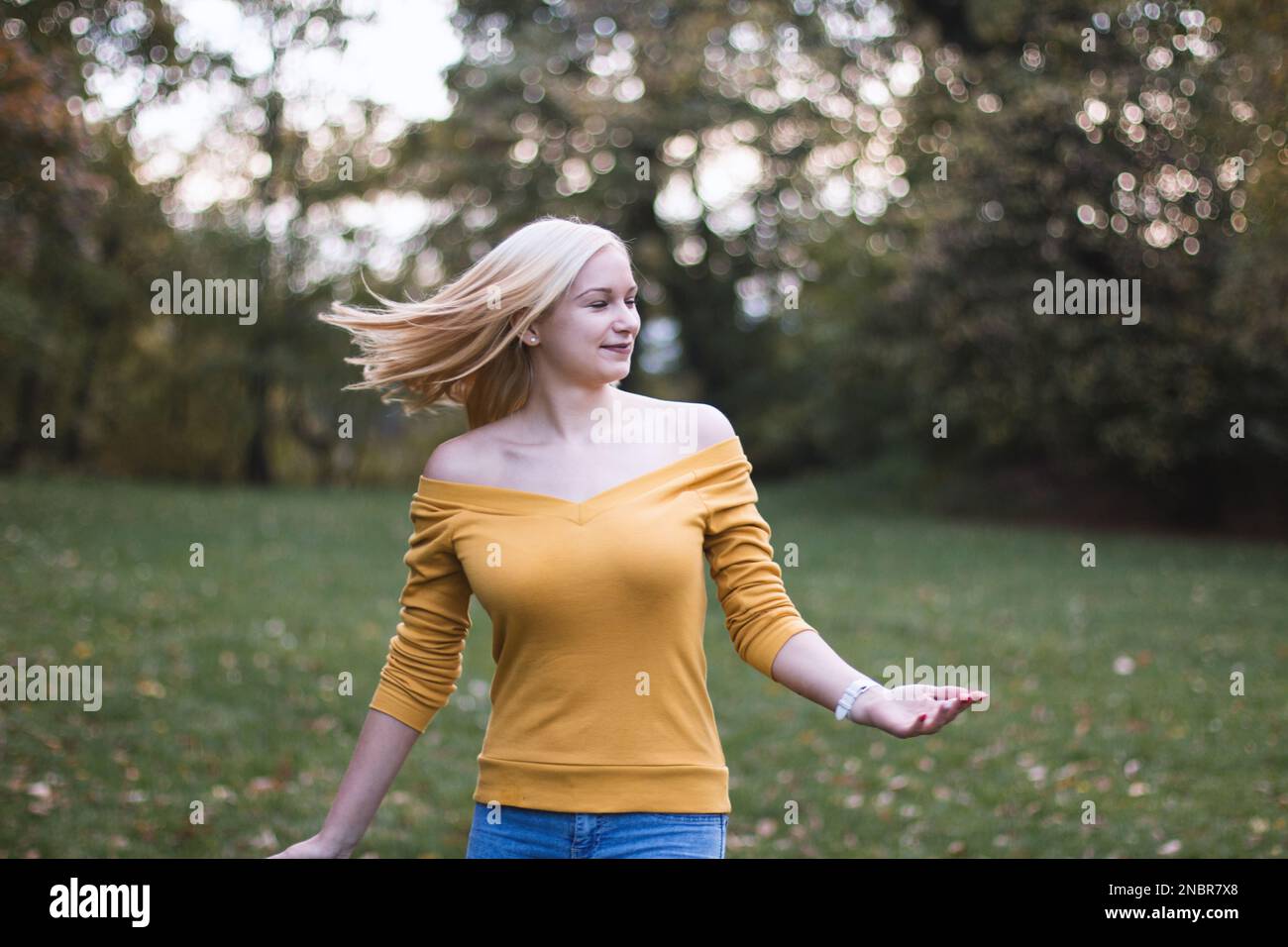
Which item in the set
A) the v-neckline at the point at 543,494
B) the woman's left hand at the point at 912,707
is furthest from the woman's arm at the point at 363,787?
the woman's left hand at the point at 912,707

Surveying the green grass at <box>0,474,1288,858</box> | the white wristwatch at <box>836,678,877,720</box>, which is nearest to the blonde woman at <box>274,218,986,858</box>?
the white wristwatch at <box>836,678,877,720</box>

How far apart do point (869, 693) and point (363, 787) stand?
118 cm

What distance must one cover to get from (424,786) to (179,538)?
9.44 metres

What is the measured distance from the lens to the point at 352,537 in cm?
1694

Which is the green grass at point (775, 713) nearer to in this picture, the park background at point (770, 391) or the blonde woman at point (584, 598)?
the park background at point (770, 391)

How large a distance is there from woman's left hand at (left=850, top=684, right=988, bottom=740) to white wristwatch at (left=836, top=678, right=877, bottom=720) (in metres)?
0.01

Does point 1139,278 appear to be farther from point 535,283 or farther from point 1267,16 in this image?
point 535,283

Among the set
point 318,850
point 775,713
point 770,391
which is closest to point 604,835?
point 318,850

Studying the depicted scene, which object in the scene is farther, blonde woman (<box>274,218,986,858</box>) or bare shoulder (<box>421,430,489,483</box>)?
bare shoulder (<box>421,430,489,483</box>)

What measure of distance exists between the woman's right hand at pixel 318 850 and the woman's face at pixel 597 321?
123cm

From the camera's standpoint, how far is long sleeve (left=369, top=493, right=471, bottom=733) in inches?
119

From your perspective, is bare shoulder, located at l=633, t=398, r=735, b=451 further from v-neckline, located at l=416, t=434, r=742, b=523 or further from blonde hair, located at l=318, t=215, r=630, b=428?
blonde hair, located at l=318, t=215, r=630, b=428
